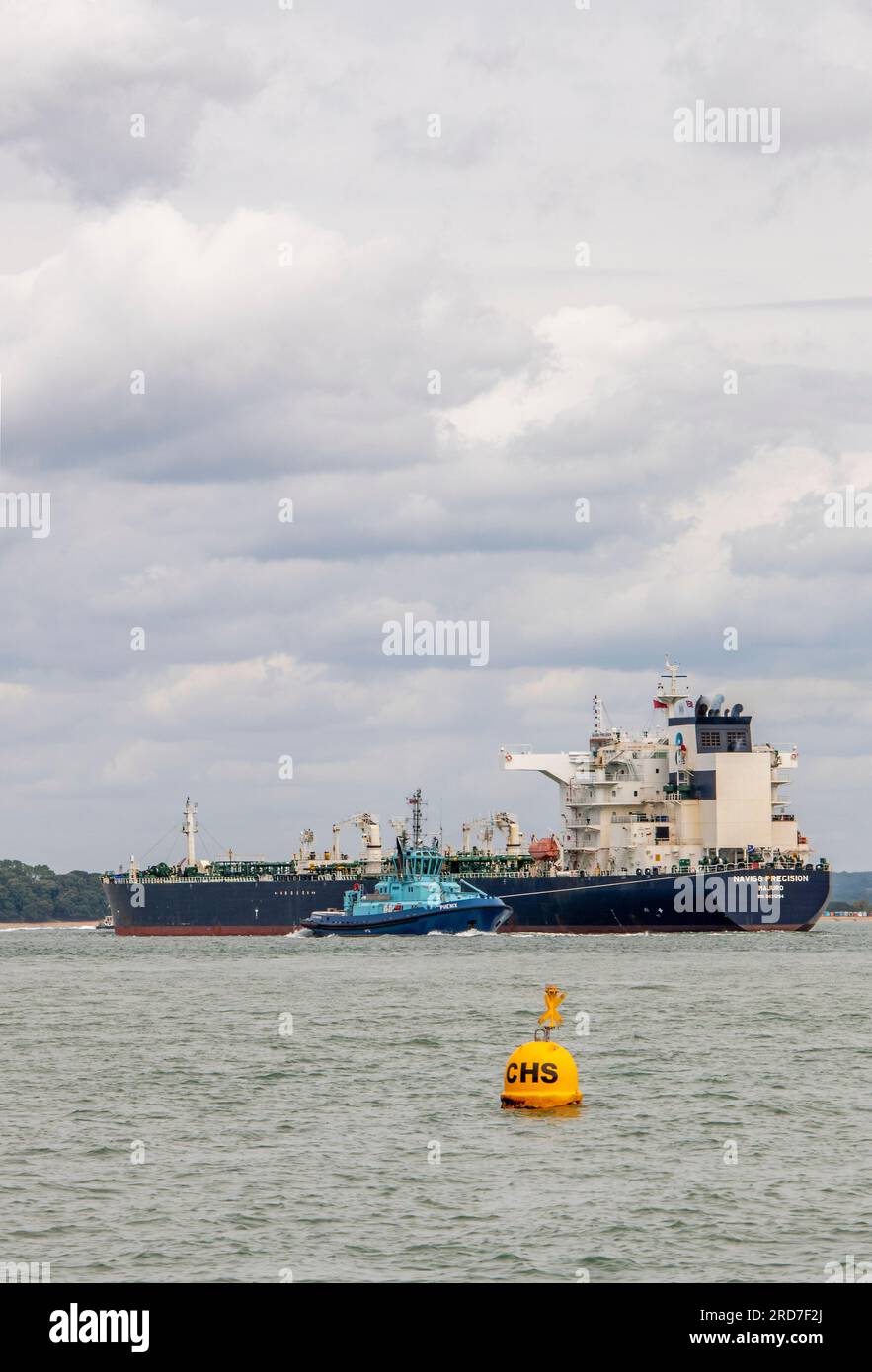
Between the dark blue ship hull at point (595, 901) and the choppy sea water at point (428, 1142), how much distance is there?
57176 millimetres

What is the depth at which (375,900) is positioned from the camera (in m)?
127

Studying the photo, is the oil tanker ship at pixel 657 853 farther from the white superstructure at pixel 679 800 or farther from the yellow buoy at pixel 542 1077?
the yellow buoy at pixel 542 1077

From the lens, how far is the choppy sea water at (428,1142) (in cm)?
2373

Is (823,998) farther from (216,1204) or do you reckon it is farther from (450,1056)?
(216,1204)

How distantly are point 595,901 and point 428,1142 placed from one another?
94955 millimetres

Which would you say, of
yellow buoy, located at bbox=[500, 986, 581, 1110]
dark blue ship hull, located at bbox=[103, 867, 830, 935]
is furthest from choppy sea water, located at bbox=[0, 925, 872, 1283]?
dark blue ship hull, located at bbox=[103, 867, 830, 935]

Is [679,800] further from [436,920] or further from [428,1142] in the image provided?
[428,1142]

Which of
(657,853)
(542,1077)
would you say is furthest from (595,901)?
(542,1077)

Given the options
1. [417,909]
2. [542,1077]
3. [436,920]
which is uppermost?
[417,909]

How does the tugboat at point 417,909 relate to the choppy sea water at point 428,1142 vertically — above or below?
above

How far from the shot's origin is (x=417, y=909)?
122m

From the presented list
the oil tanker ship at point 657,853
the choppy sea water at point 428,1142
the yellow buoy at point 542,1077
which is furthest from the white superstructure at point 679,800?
the yellow buoy at point 542,1077

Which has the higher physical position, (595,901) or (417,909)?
(595,901)

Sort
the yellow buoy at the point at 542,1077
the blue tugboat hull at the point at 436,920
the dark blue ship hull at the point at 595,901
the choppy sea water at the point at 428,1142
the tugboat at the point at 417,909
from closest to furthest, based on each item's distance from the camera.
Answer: the choppy sea water at the point at 428,1142
the yellow buoy at the point at 542,1077
the blue tugboat hull at the point at 436,920
the tugboat at the point at 417,909
the dark blue ship hull at the point at 595,901
